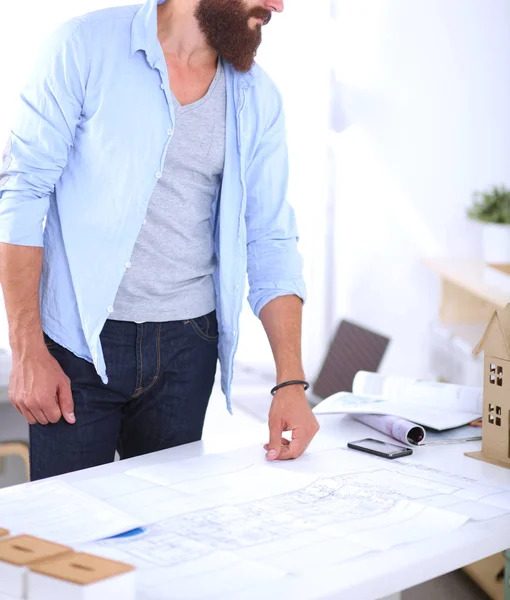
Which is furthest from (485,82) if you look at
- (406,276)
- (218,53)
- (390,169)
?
(218,53)

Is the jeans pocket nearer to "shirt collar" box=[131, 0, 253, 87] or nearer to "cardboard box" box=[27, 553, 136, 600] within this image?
"shirt collar" box=[131, 0, 253, 87]

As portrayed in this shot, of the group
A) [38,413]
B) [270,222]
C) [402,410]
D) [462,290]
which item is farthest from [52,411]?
[462,290]

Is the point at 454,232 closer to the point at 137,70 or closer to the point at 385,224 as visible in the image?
the point at 385,224

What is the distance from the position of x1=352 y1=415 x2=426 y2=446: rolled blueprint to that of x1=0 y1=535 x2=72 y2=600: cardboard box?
2.66 ft

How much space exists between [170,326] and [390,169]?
2681 millimetres

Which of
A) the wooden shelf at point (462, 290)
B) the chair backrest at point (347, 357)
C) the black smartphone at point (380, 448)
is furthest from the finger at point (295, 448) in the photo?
the wooden shelf at point (462, 290)

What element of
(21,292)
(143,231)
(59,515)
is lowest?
(59,515)

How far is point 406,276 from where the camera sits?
4195 millimetres

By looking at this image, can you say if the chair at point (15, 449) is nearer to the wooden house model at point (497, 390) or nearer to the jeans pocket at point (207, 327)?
the jeans pocket at point (207, 327)

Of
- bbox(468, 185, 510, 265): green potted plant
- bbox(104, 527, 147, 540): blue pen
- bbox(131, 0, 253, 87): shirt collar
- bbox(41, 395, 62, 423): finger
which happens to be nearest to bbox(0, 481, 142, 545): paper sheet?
bbox(104, 527, 147, 540): blue pen

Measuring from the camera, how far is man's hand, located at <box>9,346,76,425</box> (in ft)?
5.10

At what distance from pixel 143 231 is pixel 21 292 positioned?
0.81 ft

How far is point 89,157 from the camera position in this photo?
61.7 inches

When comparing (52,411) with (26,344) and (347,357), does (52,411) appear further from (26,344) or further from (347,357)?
(347,357)
